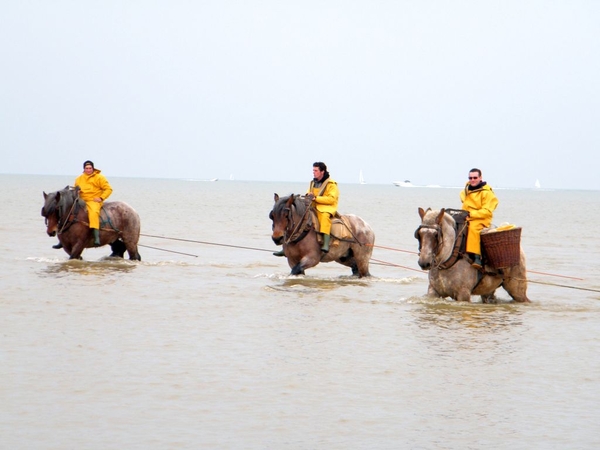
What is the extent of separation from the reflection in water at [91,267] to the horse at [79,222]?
10.9 inches

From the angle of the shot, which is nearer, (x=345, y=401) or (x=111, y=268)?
(x=345, y=401)

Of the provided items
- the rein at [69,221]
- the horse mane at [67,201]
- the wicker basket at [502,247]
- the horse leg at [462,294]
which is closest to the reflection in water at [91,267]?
the rein at [69,221]

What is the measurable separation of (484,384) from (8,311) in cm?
636

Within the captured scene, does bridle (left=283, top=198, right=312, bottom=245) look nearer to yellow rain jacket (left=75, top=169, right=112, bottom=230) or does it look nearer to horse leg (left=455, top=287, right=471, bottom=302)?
horse leg (left=455, top=287, right=471, bottom=302)

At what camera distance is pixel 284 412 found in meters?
7.95

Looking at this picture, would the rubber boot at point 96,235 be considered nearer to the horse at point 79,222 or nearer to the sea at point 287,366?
the horse at point 79,222

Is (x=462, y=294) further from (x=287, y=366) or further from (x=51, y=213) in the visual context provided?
(x=51, y=213)

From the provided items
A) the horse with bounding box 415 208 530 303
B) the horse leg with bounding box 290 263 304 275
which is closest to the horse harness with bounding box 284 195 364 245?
the horse leg with bounding box 290 263 304 275

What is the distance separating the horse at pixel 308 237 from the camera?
16281 millimetres

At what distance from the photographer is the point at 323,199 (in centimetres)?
1670

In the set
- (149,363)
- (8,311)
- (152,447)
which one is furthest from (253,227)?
(152,447)

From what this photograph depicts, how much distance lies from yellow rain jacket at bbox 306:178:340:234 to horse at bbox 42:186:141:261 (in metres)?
4.16

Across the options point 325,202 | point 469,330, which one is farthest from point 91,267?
point 469,330

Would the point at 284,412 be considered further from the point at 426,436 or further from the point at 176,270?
the point at 176,270
